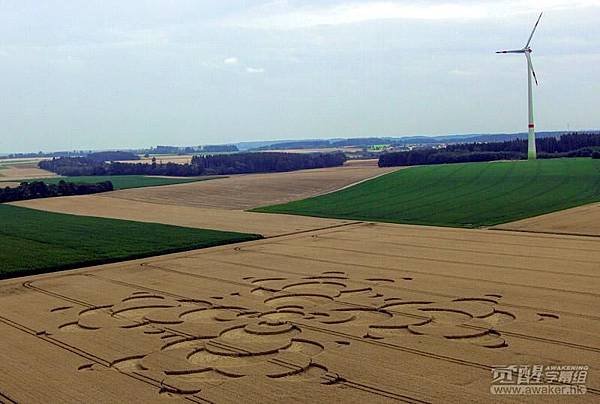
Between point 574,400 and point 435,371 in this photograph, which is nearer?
point 574,400

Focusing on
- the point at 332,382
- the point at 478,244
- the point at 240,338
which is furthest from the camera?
the point at 478,244

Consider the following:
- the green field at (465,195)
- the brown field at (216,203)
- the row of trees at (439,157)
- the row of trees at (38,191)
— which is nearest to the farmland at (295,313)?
the brown field at (216,203)

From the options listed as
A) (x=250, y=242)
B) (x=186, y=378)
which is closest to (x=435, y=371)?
(x=186, y=378)

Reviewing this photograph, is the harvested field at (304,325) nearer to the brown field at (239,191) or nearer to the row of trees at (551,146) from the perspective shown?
the brown field at (239,191)

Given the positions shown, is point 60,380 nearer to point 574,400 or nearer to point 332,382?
point 332,382

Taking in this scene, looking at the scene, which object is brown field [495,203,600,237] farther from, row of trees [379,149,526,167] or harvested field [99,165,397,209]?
row of trees [379,149,526,167]

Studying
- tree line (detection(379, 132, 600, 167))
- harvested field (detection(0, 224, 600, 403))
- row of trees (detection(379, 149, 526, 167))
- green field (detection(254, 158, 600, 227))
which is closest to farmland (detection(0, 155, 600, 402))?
harvested field (detection(0, 224, 600, 403))

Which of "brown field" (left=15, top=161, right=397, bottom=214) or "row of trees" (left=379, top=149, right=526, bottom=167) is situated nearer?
"brown field" (left=15, top=161, right=397, bottom=214)
